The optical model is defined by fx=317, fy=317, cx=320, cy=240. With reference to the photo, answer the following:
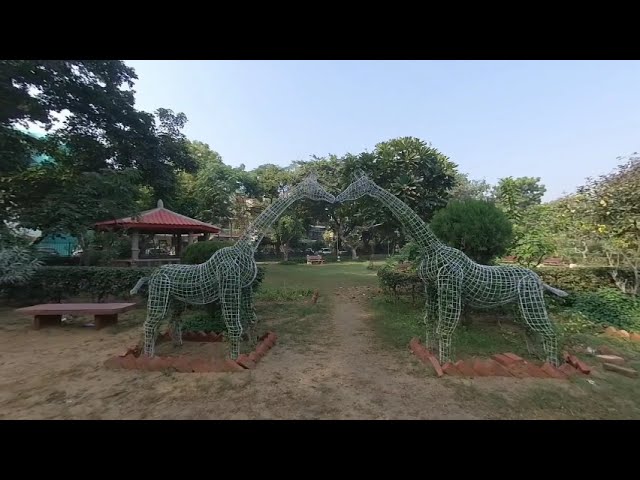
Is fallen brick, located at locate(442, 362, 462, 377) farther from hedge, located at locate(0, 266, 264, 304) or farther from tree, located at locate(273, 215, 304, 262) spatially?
tree, located at locate(273, 215, 304, 262)

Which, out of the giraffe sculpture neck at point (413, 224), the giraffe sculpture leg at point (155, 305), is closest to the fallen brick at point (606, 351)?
the giraffe sculpture neck at point (413, 224)

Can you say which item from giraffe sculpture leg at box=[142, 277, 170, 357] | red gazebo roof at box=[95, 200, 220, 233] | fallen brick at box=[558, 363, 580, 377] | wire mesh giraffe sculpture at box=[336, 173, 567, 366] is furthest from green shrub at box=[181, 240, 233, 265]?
red gazebo roof at box=[95, 200, 220, 233]

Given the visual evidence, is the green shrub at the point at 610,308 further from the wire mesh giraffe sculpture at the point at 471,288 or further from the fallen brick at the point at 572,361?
the wire mesh giraffe sculpture at the point at 471,288

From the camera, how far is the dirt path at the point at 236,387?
10.6 ft

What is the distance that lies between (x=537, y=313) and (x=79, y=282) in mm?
10396

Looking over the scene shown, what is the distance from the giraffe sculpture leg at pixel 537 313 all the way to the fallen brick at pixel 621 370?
0.85 meters

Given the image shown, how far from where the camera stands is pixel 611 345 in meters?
5.35

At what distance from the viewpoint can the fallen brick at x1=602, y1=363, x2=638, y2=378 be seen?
413 cm

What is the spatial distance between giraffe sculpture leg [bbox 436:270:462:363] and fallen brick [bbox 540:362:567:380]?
115cm

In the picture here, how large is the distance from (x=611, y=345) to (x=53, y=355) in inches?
360

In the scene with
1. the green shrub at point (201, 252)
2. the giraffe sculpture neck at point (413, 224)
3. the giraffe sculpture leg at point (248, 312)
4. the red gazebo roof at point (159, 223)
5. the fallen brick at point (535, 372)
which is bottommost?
the fallen brick at point (535, 372)

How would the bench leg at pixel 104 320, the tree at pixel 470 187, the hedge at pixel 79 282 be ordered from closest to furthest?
the bench leg at pixel 104 320 → the hedge at pixel 79 282 → the tree at pixel 470 187
